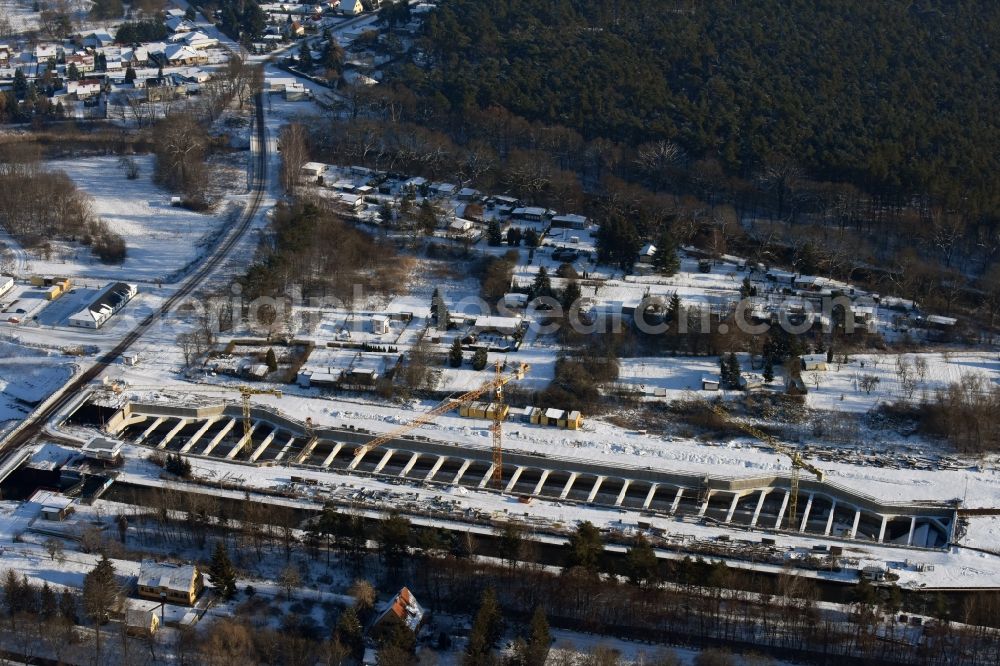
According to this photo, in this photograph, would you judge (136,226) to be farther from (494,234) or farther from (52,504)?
(52,504)

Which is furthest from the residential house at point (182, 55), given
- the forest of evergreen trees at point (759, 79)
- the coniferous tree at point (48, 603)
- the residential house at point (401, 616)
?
the residential house at point (401, 616)

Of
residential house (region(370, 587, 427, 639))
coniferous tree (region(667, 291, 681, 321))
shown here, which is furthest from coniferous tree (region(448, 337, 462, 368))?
residential house (region(370, 587, 427, 639))

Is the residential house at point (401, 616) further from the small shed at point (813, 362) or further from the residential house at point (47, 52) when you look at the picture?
the residential house at point (47, 52)

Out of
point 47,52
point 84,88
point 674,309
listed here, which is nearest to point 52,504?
point 674,309

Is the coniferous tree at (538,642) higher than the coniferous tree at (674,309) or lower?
lower

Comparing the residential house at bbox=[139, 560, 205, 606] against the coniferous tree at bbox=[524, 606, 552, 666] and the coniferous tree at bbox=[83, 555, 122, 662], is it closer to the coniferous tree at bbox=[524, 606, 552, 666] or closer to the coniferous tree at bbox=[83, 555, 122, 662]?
the coniferous tree at bbox=[83, 555, 122, 662]

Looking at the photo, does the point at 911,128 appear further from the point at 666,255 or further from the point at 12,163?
the point at 12,163
